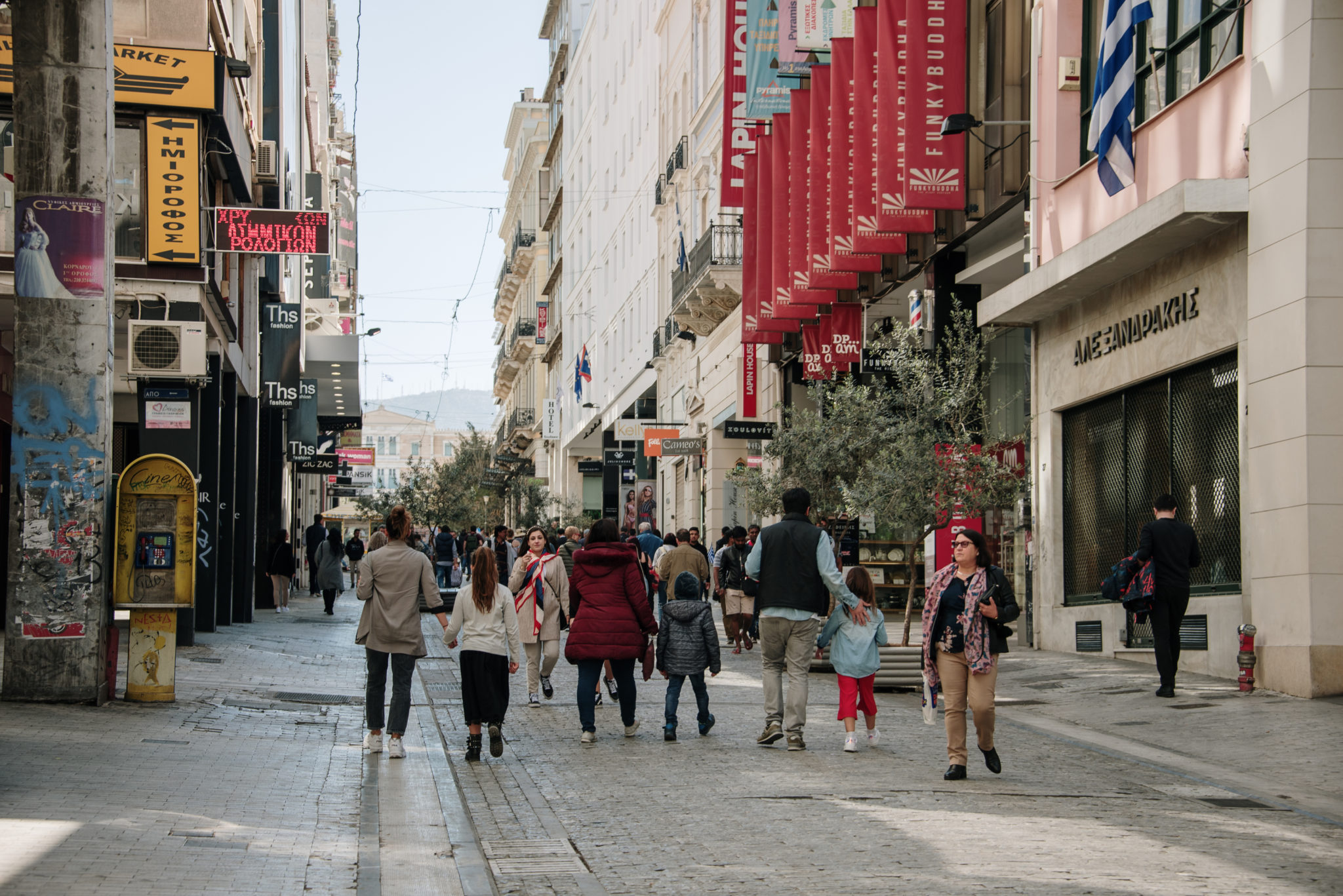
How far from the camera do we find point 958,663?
9.52 meters

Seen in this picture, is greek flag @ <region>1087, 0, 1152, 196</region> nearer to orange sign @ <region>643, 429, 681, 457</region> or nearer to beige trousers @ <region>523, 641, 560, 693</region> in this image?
beige trousers @ <region>523, 641, 560, 693</region>

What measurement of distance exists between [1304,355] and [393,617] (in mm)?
7922

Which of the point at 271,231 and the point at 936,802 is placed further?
the point at 271,231

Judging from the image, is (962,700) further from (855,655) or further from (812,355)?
(812,355)

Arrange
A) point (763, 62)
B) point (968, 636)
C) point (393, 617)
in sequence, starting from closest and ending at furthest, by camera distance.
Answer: point (968, 636) < point (393, 617) < point (763, 62)

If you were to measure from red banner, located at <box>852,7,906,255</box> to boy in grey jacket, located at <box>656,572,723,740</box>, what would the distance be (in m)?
11.9

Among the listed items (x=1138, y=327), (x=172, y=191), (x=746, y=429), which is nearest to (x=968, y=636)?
(x=1138, y=327)

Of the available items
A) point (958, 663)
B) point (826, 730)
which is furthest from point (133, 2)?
point (958, 663)

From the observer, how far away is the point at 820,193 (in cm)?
2573

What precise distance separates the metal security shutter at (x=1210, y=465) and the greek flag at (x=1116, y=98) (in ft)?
7.96

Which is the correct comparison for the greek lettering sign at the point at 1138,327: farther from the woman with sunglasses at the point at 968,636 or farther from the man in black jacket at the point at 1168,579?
the woman with sunglasses at the point at 968,636

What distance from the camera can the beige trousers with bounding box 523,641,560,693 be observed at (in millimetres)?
13992

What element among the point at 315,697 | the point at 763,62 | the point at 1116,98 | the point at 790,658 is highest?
the point at 763,62

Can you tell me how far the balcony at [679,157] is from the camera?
41.3 meters
